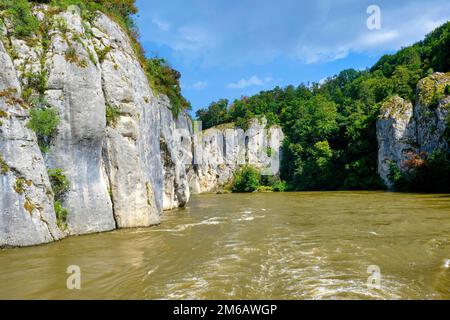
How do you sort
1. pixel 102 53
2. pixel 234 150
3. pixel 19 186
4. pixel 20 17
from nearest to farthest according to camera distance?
pixel 19 186
pixel 20 17
pixel 102 53
pixel 234 150

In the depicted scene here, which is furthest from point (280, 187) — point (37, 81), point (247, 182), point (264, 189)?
point (37, 81)

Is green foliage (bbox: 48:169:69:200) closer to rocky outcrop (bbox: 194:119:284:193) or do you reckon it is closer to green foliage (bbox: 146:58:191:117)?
green foliage (bbox: 146:58:191:117)

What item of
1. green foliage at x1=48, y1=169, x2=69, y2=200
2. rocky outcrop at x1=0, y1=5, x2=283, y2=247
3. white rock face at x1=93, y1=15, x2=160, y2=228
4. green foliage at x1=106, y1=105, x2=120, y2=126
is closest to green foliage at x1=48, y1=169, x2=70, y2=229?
green foliage at x1=48, y1=169, x2=69, y2=200

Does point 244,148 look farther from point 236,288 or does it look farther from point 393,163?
point 236,288

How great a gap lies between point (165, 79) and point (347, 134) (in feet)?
117

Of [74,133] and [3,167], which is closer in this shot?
[3,167]

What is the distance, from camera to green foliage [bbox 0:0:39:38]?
13.9 meters

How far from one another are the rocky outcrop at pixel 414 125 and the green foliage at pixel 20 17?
38175 mm

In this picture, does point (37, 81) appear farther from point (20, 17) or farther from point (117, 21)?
point (117, 21)

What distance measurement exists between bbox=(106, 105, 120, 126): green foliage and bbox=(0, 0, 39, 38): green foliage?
163 inches

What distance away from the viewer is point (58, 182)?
13297 millimetres

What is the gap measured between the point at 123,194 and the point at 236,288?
8.94 m
